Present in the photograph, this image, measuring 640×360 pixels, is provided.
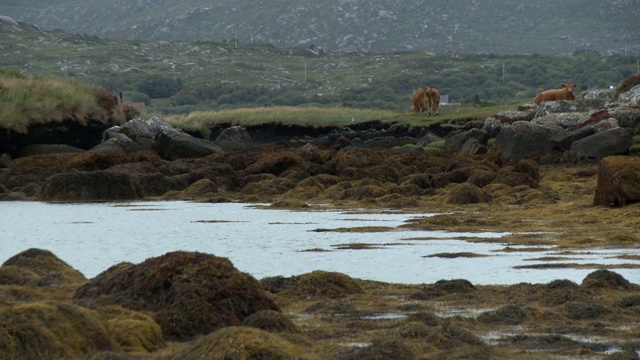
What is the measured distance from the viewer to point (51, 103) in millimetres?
36719

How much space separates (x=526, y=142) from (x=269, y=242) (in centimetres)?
1871

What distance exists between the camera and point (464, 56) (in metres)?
162

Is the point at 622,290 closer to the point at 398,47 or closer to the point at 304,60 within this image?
the point at 304,60

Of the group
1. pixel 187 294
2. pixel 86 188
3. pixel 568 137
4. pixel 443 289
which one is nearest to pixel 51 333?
pixel 187 294

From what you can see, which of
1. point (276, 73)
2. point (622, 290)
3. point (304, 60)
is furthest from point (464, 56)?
point (622, 290)

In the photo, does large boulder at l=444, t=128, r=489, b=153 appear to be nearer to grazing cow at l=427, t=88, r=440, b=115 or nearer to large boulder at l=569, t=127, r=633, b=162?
large boulder at l=569, t=127, r=633, b=162

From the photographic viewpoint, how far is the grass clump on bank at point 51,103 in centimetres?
3466

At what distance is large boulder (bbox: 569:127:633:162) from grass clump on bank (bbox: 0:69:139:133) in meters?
14.6

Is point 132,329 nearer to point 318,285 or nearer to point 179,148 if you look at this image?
point 318,285

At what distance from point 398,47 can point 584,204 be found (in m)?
177

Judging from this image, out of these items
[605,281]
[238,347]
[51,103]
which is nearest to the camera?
[238,347]

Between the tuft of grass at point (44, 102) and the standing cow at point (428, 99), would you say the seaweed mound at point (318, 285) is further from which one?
the standing cow at point (428, 99)

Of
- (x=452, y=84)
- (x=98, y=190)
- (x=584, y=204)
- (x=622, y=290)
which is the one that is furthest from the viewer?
(x=452, y=84)

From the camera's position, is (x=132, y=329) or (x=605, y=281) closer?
→ (x=132, y=329)
